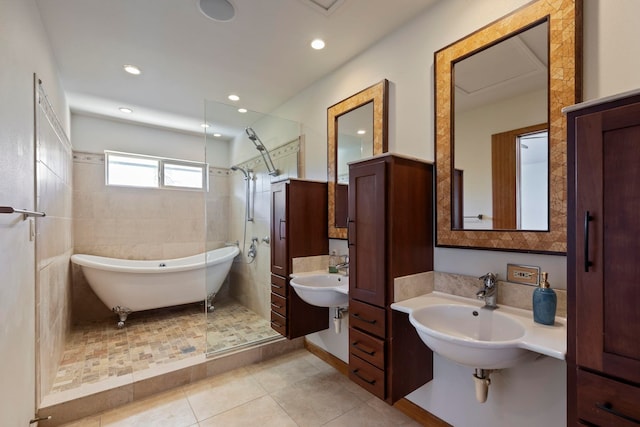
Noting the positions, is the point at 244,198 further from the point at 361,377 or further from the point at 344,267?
the point at 361,377

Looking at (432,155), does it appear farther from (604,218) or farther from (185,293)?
(185,293)

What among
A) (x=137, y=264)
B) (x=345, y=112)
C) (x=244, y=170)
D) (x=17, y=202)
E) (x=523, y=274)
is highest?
(x=345, y=112)

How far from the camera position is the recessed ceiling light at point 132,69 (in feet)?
8.21

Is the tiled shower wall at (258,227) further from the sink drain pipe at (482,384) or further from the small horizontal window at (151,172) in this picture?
the sink drain pipe at (482,384)

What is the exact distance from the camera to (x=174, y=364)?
2311mm

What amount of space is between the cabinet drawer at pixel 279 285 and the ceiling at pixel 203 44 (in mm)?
1891

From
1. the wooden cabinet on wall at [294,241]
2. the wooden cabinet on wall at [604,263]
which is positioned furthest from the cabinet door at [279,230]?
the wooden cabinet on wall at [604,263]

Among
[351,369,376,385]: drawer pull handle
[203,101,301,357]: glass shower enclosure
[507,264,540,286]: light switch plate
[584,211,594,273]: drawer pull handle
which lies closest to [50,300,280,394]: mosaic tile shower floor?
[203,101,301,357]: glass shower enclosure

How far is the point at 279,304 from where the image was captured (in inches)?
102

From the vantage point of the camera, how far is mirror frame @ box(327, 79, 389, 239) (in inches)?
81.2

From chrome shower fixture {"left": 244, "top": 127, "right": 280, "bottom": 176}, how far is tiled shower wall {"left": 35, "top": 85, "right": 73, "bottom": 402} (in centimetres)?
163

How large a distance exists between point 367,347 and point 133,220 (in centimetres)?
368

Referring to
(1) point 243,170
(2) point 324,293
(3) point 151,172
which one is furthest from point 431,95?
(3) point 151,172

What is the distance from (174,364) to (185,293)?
1257 millimetres
